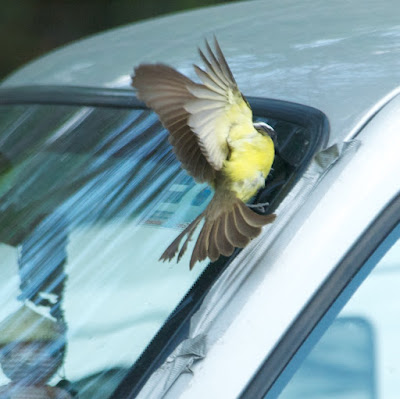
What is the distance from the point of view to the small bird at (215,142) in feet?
4.22

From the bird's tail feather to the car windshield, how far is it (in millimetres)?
47

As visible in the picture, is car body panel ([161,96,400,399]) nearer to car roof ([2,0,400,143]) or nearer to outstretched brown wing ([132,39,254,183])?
car roof ([2,0,400,143])

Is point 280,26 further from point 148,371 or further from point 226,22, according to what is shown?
point 148,371

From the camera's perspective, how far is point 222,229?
1.30 m

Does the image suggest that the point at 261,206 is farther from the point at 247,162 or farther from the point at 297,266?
the point at 297,266

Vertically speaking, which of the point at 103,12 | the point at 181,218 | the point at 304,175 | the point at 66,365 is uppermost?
the point at 304,175

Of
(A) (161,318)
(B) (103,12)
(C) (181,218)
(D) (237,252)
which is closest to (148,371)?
(A) (161,318)

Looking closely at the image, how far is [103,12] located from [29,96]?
384cm

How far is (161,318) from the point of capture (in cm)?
131

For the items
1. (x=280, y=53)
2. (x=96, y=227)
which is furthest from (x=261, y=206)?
(x=280, y=53)

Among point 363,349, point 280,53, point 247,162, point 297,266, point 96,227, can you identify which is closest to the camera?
point 297,266

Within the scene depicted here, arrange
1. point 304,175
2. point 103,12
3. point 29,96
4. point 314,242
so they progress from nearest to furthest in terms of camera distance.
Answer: point 314,242 < point 304,175 < point 29,96 < point 103,12

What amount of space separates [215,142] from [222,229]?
16 cm

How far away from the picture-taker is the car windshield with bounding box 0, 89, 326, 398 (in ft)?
4.43
